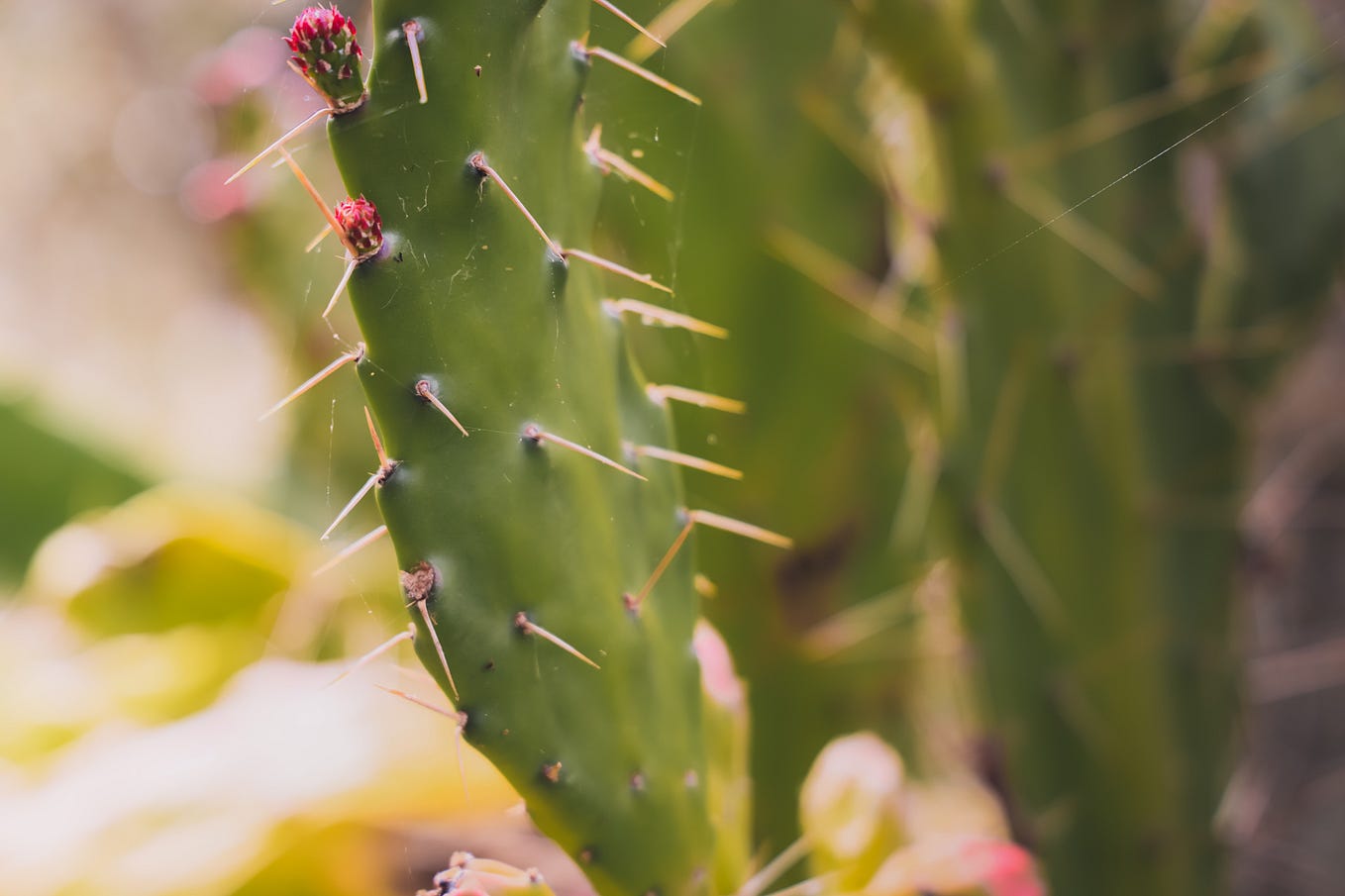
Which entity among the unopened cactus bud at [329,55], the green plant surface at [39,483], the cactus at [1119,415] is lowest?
the cactus at [1119,415]

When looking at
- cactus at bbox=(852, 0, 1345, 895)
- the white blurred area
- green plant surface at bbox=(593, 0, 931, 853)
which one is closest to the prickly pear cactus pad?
green plant surface at bbox=(593, 0, 931, 853)

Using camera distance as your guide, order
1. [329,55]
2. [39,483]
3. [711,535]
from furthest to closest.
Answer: [39,483] → [711,535] → [329,55]

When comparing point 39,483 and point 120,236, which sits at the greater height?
point 120,236

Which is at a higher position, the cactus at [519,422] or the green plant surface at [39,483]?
the green plant surface at [39,483]

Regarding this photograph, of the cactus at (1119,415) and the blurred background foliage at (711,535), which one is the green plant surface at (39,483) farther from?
the cactus at (1119,415)

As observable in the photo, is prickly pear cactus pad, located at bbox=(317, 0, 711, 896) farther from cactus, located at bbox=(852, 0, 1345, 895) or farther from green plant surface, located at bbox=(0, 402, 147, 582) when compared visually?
green plant surface, located at bbox=(0, 402, 147, 582)

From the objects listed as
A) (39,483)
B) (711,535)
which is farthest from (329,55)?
(39,483)

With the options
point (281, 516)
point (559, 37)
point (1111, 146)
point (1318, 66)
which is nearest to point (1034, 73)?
point (1111, 146)

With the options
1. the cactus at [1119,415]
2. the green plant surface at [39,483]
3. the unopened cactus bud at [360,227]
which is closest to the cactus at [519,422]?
the unopened cactus bud at [360,227]

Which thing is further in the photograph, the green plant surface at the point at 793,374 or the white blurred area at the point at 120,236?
the white blurred area at the point at 120,236

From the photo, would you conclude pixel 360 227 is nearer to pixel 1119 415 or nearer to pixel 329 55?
pixel 329 55
